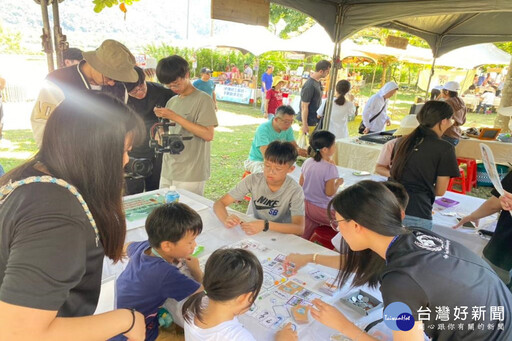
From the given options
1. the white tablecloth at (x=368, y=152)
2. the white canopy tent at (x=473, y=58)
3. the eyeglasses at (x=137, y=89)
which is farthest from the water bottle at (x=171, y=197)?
the white canopy tent at (x=473, y=58)

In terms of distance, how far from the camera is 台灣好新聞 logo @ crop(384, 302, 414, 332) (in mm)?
940

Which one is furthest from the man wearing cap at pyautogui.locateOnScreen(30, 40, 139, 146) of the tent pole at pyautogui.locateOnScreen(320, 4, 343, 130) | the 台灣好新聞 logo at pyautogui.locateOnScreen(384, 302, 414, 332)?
the tent pole at pyautogui.locateOnScreen(320, 4, 343, 130)

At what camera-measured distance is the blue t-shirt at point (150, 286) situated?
1.36 meters

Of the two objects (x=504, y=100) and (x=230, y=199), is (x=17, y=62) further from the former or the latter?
(x=504, y=100)

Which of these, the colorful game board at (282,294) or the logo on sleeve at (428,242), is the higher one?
the logo on sleeve at (428,242)

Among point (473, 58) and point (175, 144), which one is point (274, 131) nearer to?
point (175, 144)

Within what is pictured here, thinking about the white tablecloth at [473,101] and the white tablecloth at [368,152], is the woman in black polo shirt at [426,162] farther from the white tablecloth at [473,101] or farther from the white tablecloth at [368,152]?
the white tablecloth at [473,101]

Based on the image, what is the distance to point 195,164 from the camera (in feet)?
8.71

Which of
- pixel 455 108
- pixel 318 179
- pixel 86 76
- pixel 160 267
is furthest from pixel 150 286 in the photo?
pixel 455 108

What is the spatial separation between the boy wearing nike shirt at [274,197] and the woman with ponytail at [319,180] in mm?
595

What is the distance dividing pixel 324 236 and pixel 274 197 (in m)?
0.69

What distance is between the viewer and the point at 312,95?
17.5 ft

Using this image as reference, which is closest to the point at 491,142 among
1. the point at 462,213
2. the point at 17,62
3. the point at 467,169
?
the point at 467,169

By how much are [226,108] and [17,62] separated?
6.18m
